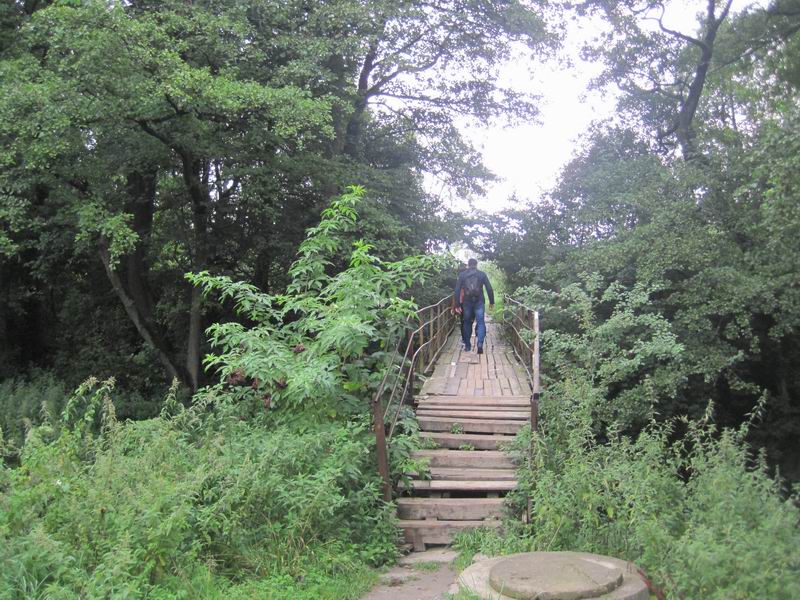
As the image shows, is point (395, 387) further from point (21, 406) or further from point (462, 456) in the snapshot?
point (21, 406)

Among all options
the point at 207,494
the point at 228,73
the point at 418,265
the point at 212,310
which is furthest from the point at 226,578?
the point at 212,310

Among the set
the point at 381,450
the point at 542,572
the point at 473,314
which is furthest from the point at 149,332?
the point at 542,572

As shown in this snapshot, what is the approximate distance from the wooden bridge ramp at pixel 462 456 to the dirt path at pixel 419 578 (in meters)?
0.37

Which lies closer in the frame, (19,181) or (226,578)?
(226,578)

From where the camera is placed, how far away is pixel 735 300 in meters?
16.2

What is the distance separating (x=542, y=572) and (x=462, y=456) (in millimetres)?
3850

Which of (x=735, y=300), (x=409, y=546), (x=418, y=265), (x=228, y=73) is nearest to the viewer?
(x=409, y=546)

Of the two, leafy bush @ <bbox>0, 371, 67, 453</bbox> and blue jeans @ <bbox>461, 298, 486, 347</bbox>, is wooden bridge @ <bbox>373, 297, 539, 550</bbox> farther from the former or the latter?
leafy bush @ <bbox>0, 371, 67, 453</bbox>

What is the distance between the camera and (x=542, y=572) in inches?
190

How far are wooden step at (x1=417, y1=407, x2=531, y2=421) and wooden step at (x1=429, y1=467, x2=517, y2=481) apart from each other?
1.17 meters

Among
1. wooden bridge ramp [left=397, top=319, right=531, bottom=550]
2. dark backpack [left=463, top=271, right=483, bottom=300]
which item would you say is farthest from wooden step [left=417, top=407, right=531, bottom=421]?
dark backpack [left=463, top=271, right=483, bottom=300]

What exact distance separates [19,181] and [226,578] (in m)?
12.0

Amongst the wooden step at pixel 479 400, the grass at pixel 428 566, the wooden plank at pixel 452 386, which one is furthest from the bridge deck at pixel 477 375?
the grass at pixel 428 566

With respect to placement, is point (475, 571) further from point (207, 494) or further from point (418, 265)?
point (418, 265)
